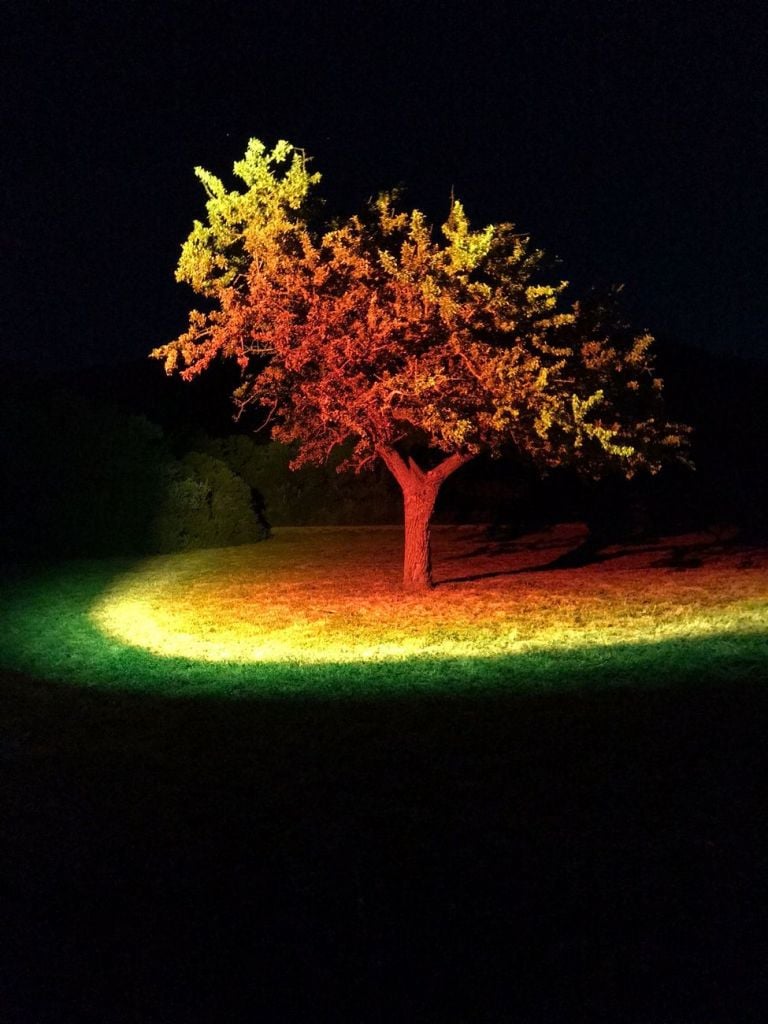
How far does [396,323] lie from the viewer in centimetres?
1331

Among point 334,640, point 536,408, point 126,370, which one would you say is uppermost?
point 126,370

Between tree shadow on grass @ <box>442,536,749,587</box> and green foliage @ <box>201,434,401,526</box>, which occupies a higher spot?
green foliage @ <box>201,434,401,526</box>

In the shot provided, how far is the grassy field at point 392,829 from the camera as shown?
3781mm

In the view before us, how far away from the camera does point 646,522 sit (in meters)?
27.4

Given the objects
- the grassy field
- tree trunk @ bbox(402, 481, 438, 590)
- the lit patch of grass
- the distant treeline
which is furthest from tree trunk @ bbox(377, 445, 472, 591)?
the grassy field

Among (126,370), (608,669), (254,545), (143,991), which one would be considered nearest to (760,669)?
(608,669)

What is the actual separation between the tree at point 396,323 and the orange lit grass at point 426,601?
233 centimetres

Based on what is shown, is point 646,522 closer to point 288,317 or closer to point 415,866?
point 288,317

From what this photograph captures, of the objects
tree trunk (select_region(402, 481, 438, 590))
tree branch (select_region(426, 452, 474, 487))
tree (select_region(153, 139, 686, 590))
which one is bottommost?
tree trunk (select_region(402, 481, 438, 590))

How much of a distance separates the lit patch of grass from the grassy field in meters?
0.10

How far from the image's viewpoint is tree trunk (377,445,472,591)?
16578mm

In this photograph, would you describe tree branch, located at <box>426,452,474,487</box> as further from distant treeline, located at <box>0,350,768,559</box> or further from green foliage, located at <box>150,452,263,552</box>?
green foliage, located at <box>150,452,263,552</box>

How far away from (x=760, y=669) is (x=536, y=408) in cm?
552

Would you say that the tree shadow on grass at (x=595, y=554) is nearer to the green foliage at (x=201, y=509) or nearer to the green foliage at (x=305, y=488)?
the green foliage at (x=305, y=488)
